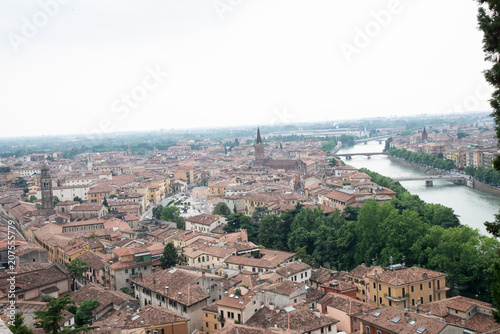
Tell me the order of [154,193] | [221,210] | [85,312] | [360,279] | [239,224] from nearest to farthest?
[85,312] < [360,279] < [239,224] < [221,210] < [154,193]

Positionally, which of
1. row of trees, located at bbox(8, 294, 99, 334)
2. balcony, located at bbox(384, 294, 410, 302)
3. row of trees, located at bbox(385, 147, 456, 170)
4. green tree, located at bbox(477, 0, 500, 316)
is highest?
green tree, located at bbox(477, 0, 500, 316)

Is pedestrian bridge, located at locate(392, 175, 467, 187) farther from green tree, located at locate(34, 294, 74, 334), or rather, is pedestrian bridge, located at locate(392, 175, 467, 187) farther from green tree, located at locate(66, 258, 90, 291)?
green tree, located at locate(34, 294, 74, 334)

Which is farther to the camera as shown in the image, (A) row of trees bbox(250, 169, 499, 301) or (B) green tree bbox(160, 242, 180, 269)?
(B) green tree bbox(160, 242, 180, 269)

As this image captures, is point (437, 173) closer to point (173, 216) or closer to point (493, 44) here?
point (173, 216)

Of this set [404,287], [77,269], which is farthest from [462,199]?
[77,269]

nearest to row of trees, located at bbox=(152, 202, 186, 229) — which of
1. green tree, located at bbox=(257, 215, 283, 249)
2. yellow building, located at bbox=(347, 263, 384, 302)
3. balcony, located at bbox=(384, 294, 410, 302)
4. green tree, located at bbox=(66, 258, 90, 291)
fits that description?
green tree, located at bbox=(257, 215, 283, 249)

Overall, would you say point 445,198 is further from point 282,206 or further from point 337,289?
point 337,289

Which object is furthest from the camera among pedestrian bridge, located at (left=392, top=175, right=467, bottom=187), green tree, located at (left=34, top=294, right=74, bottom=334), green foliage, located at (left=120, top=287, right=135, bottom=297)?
pedestrian bridge, located at (left=392, top=175, right=467, bottom=187)
